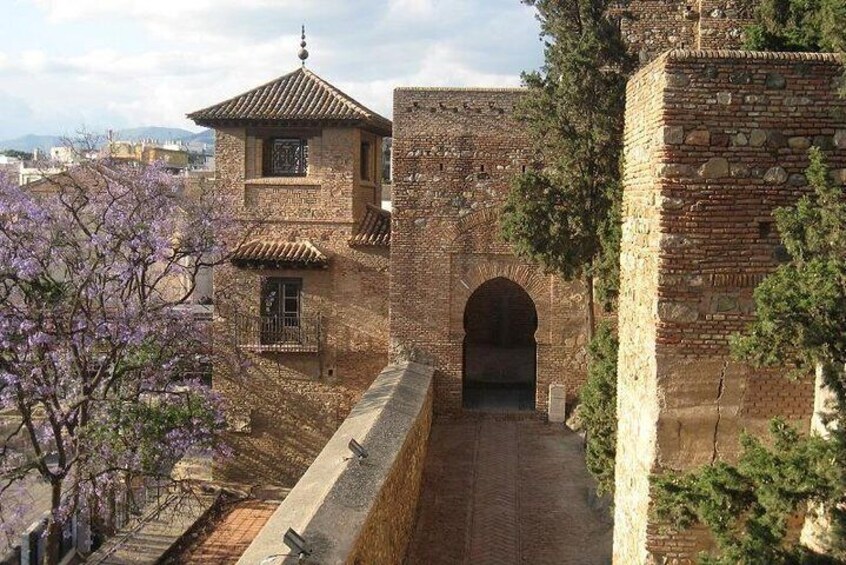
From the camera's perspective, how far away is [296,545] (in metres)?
6.29

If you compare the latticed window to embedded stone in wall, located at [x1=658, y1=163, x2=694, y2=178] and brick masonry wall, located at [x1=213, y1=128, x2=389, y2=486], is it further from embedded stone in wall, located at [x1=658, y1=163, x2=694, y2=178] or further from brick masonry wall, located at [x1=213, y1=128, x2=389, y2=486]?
embedded stone in wall, located at [x1=658, y1=163, x2=694, y2=178]

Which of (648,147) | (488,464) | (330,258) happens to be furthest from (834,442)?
(330,258)

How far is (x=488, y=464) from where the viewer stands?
13.5 meters

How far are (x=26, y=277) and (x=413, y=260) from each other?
22.0ft

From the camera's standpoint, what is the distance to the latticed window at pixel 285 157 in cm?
1838

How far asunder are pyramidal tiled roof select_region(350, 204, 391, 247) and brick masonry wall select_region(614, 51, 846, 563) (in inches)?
470

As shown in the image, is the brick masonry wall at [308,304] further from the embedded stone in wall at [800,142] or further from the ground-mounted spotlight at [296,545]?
the embedded stone in wall at [800,142]

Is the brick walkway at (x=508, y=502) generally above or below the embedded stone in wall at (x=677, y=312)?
below

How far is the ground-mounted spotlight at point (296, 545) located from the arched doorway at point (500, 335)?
1368 centimetres

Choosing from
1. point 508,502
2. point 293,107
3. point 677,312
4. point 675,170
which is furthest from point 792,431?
point 293,107

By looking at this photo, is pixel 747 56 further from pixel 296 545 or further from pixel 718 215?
pixel 296 545

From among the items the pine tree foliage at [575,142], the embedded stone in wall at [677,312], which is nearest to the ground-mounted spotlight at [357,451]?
the embedded stone in wall at [677,312]

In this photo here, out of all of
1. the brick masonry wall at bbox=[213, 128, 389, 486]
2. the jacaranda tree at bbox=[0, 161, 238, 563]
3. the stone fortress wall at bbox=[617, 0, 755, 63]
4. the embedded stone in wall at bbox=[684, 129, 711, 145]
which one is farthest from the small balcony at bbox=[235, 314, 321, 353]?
the embedded stone in wall at bbox=[684, 129, 711, 145]

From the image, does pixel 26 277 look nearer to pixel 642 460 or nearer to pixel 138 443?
pixel 138 443
